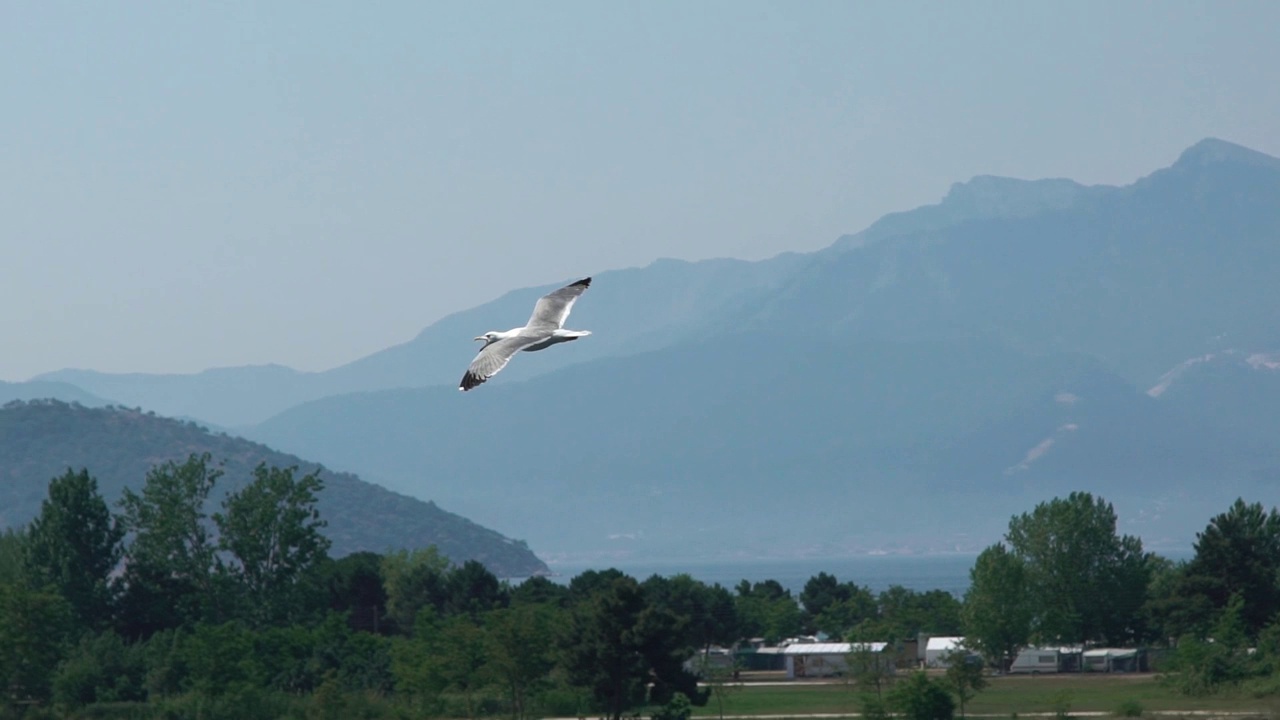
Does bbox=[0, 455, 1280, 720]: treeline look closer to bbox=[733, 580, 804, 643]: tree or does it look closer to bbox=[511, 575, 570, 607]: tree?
bbox=[733, 580, 804, 643]: tree

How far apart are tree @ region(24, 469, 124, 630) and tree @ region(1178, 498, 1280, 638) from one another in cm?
5816

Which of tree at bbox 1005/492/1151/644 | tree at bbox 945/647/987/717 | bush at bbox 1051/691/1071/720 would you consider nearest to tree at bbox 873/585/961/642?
tree at bbox 1005/492/1151/644

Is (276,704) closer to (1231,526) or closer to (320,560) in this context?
(320,560)

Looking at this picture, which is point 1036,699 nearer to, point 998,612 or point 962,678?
point 962,678

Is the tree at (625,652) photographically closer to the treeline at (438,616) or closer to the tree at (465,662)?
the treeline at (438,616)

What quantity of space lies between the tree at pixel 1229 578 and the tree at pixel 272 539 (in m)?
51.3

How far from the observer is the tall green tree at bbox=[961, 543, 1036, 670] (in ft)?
310

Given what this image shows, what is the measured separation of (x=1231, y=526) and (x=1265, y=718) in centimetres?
3783

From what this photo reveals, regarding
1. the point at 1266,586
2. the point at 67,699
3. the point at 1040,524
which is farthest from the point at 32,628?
the point at 1040,524

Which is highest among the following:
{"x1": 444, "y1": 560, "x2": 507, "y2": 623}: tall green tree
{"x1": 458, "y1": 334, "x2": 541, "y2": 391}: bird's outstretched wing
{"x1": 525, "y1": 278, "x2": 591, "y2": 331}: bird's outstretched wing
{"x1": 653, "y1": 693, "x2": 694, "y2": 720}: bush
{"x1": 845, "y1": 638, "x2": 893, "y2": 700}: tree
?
{"x1": 444, "y1": 560, "x2": 507, "y2": 623}: tall green tree

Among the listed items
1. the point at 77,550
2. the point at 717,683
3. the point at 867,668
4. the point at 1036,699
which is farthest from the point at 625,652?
the point at 77,550

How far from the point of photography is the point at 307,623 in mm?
94438

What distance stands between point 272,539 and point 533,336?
83297mm

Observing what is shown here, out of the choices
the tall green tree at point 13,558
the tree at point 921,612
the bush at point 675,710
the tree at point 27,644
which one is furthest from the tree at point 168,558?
the tree at point 921,612
